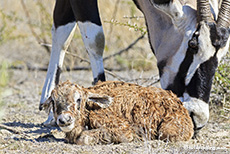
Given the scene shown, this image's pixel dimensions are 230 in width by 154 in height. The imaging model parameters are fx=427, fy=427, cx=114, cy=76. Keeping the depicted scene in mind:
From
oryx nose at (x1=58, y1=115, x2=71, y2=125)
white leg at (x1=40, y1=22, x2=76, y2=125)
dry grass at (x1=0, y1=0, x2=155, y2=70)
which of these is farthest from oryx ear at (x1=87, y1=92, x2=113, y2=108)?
dry grass at (x1=0, y1=0, x2=155, y2=70)

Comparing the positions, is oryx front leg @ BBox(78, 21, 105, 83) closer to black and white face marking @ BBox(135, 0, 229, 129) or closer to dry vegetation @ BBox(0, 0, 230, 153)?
dry vegetation @ BBox(0, 0, 230, 153)

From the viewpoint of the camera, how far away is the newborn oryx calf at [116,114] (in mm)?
3170

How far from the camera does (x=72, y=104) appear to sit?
3170 mm

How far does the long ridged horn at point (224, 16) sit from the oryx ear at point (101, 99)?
1.25 meters

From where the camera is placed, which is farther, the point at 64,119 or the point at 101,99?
the point at 101,99

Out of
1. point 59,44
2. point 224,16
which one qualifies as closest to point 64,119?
point 224,16

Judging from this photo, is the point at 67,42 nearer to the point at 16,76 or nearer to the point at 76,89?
the point at 76,89

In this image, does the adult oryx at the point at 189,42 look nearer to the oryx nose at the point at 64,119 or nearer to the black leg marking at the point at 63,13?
the black leg marking at the point at 63,13

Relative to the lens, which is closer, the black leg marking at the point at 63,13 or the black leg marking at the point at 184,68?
the black leg marking at the point at 184,68

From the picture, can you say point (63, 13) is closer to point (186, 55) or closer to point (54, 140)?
point (186, 55)

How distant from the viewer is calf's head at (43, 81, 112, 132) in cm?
311

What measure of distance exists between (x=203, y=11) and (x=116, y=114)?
1283 millimetres

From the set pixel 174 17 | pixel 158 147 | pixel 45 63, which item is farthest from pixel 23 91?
pixel 158 147

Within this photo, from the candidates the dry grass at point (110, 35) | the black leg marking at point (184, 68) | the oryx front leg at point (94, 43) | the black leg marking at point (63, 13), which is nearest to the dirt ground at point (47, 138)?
the black leg marking at point (184, 68)
